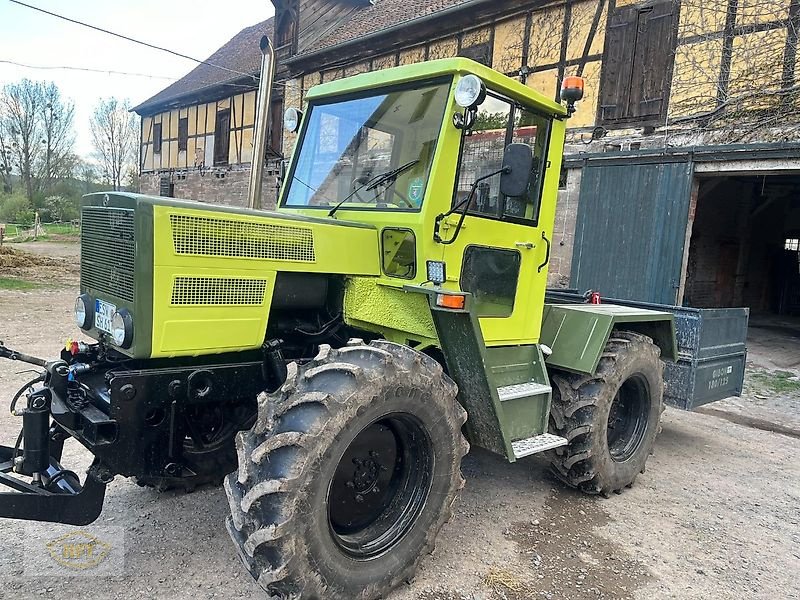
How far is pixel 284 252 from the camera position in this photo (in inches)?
120

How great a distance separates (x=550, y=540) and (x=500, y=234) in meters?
1.91

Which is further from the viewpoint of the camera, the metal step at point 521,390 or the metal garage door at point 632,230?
the metal garage door at point 632,230

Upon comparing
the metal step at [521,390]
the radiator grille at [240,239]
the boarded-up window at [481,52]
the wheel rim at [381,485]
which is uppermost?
the boarded-up window at [481,52]

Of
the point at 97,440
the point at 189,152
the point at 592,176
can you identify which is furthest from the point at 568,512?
the point at 189,152

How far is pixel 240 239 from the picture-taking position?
2.87 metres

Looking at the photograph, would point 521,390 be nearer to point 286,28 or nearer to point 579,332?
point 579,332

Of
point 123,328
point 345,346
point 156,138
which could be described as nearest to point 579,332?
point 345,346

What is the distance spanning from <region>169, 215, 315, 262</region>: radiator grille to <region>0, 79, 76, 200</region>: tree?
43044 mm

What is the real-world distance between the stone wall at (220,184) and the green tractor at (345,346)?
15404 millimetres

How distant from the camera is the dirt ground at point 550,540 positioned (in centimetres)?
303

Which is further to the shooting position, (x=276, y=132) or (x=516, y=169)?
(x=276, y=132)

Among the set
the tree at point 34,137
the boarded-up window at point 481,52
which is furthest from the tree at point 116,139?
the boarded-up window at point 481,52

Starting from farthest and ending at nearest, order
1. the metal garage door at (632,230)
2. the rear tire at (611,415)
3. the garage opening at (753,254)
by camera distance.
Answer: the garage opening at (753,254)
the metal garage door at (632,230)
the rear tire at (611,415)

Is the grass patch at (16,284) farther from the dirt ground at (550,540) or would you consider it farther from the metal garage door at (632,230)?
the metal garage door at (632,230)
